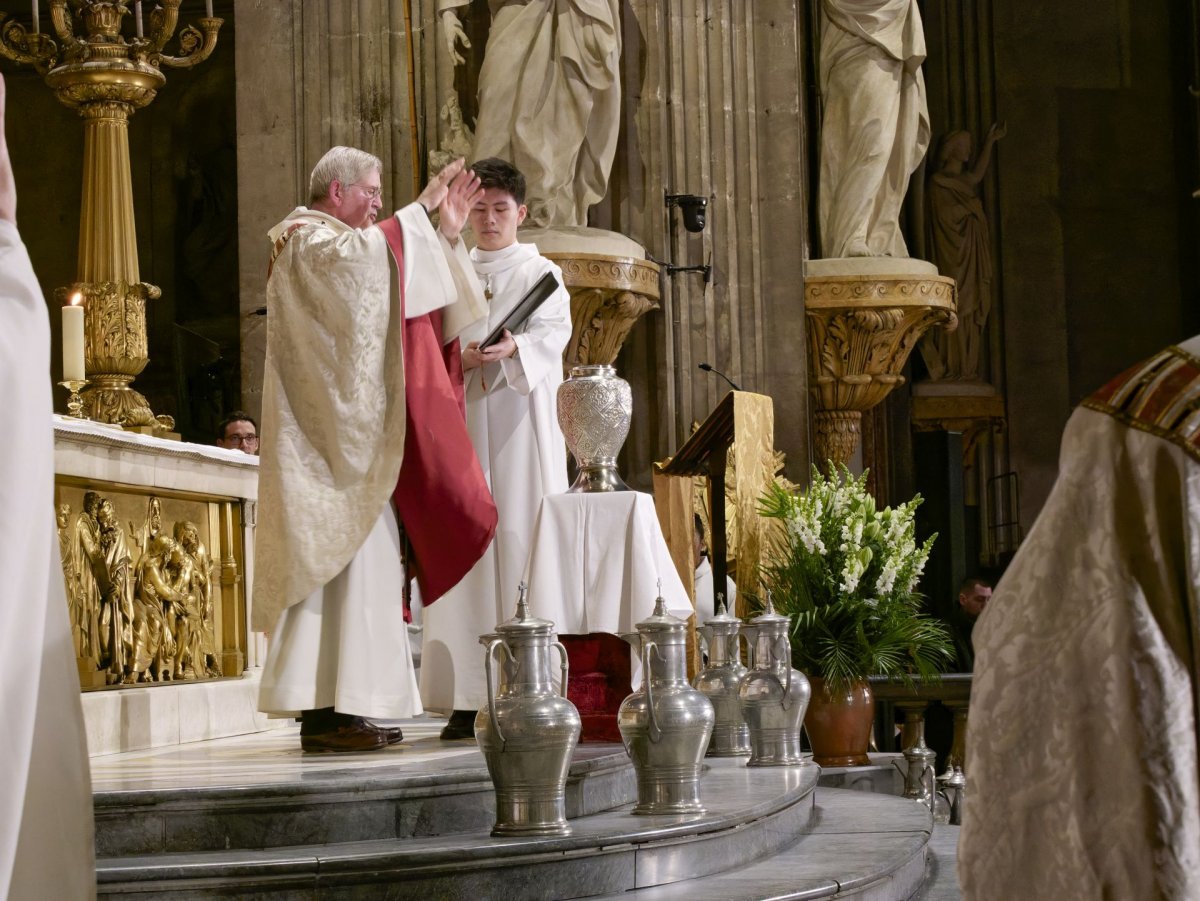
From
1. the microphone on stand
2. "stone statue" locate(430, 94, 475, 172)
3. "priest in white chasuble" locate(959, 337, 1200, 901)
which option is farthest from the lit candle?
the microphone on stand

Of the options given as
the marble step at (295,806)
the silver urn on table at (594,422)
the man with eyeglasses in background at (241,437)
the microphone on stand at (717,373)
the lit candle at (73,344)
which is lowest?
the marble step at (295,806)

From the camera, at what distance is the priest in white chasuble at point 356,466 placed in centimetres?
470

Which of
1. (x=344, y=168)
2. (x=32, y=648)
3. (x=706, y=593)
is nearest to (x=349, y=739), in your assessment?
(x=344, y=168)

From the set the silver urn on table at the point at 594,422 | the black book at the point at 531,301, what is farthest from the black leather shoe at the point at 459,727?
the black book at the point at 531,301

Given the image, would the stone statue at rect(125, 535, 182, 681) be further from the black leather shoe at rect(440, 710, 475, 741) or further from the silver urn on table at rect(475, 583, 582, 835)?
the silver urn on table at rect(475, 583, 582, 835)

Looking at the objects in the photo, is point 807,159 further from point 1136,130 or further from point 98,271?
point 1136,130

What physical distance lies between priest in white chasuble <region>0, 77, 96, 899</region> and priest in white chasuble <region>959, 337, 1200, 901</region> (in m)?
1.75

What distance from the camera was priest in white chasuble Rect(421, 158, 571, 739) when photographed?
5.24 metres

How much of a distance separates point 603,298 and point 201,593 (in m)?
3.51

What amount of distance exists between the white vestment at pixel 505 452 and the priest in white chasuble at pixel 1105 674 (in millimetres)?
3673

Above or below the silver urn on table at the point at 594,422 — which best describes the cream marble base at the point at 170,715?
below

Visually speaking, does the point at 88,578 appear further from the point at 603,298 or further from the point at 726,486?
the point at 603,298

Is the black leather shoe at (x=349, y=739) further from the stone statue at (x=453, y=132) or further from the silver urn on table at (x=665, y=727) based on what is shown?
the stone statue at (x=453, y=132)

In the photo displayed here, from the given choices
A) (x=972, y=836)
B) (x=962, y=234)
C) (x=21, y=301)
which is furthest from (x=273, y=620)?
(x=962, y=234)
